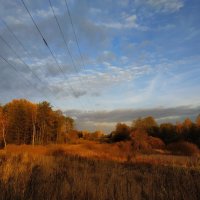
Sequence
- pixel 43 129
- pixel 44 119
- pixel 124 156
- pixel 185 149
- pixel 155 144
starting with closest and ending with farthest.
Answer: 1. pixel 124 156
2. pixel 185 149
3. pixel 155 144
4. pixel 44 119
5. pixel 43 129

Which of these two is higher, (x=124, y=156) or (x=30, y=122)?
(x=30, y=122)

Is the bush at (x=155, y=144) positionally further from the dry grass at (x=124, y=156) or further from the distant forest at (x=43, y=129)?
the dry grass at (x=124, y=156)

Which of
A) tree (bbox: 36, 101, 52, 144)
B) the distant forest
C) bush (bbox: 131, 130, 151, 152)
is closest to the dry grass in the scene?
bush (bbox: 131, 130, 151, 152)

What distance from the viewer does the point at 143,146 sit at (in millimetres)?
56500

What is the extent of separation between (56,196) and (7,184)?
122cm

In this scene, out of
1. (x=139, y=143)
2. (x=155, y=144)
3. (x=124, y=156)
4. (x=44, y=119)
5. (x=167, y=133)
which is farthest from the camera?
(x=167, y=133)

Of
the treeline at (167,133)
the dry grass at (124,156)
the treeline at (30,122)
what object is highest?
the treeline at (30,122)

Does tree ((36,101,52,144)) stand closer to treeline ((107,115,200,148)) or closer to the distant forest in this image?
the distant forest

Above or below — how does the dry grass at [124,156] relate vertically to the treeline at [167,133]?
below

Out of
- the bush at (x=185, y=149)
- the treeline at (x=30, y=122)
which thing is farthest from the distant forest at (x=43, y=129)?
the bush at (x=185, y=149)

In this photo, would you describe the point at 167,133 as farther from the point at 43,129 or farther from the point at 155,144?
the point at 43,129

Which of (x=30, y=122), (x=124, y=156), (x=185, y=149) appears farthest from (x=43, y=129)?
(x=124, y=156)

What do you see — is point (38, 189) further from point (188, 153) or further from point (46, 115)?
point (46, 115)

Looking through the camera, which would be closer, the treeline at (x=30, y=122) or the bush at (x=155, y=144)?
the bush at (x=155, y=144)
